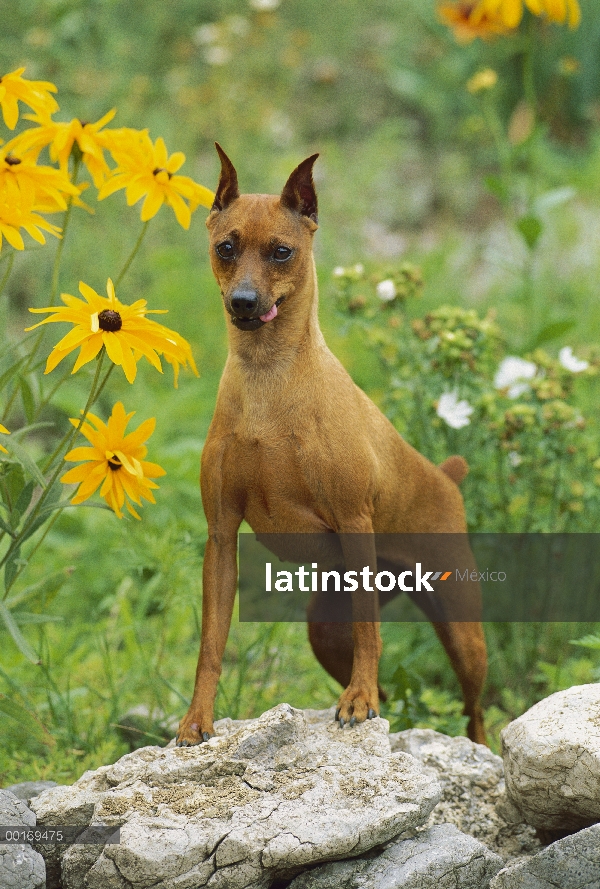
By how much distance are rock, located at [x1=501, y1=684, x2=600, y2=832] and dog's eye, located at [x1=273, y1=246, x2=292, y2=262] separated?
1.35 metres

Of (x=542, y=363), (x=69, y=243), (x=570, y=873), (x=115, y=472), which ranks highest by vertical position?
(x=69, y=243)

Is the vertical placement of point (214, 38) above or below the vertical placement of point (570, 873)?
above

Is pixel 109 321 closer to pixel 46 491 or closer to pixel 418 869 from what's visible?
pixel 46 491

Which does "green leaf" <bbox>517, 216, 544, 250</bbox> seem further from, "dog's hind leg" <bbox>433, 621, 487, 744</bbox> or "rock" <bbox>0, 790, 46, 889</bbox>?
"rock" <bbox>0, 790, 46, 889</bbox>

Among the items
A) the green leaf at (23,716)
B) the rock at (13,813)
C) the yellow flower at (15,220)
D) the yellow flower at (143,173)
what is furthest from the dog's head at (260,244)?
the rock at (13,813)

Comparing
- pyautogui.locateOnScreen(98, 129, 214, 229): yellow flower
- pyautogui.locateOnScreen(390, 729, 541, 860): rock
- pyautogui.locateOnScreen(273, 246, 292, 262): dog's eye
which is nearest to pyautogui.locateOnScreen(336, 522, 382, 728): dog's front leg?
pyautogui.locateOnScreen(390, 729, 541, 860): rock

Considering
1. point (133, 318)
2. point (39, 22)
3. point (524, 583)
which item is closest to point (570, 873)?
point (133, 318)

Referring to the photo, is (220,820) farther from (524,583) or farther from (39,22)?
(39,22)

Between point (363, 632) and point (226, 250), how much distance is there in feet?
3.68

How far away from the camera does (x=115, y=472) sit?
281 cm

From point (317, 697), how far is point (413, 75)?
245 inches

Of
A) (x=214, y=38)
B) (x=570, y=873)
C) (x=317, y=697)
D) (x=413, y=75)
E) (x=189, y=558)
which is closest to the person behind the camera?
(x=570, y=873)

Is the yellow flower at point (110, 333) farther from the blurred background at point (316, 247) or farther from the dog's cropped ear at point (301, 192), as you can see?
the blurred background at point (316, 247)

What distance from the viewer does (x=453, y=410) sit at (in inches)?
153
